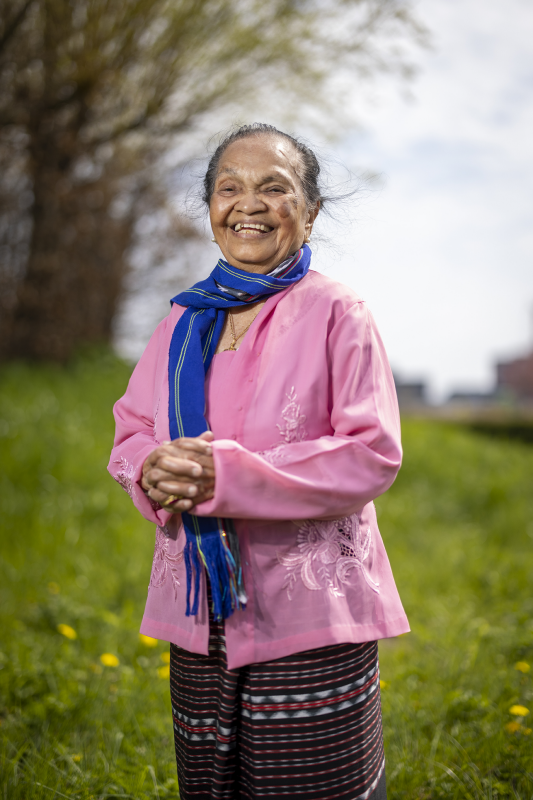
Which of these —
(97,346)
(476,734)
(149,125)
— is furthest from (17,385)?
(476,734)

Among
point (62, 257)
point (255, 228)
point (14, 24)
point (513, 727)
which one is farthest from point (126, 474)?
point (62, 257)

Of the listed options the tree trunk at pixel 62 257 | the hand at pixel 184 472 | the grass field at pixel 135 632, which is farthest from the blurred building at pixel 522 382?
the hand at pixel 184 472

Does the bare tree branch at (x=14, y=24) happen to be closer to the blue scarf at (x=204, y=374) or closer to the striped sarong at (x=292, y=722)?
the blue scarf at (x=204, y=374)

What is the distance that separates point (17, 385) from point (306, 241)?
6639 mm

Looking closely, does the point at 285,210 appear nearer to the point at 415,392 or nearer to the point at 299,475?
the point at 299,475

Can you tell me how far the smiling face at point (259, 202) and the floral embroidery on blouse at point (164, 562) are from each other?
790 mm

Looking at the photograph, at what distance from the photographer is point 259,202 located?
174 centimetres

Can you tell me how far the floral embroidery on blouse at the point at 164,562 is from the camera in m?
1.75

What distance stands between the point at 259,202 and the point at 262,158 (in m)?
0.12

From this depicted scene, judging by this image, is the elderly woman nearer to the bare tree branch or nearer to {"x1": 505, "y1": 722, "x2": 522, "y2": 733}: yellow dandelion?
{"x1": 505, "y1": 722, "x2": 522, "y2": 733}: yellow dandelion

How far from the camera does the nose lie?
1.74m

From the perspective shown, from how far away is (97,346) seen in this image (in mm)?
10344

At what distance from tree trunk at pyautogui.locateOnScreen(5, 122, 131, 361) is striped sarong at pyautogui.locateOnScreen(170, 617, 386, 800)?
24.1ft

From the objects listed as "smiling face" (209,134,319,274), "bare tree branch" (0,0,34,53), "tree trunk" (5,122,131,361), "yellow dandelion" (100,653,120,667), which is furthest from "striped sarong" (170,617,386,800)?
"tree trunk" (5,122,131,361)
